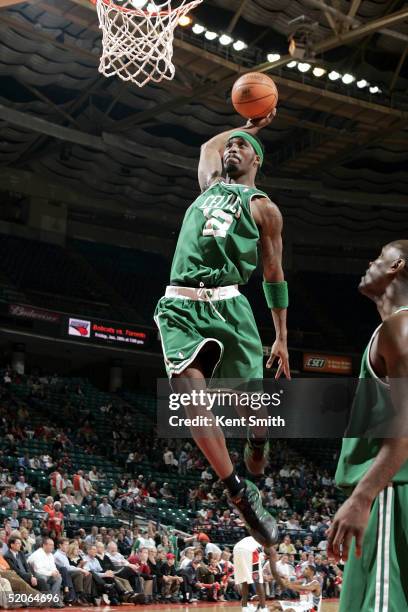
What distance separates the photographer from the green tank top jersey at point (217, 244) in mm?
4434

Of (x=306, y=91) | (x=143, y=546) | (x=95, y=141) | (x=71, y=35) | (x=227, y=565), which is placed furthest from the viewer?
(x=95, y=141)

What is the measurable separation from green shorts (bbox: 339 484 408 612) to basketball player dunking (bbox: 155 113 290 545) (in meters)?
0.92

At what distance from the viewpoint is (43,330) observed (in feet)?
82.4

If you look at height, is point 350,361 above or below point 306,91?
below

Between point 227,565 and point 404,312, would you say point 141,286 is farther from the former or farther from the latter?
point 404,312

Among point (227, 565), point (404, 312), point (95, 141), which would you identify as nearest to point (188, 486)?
point (227, 565)

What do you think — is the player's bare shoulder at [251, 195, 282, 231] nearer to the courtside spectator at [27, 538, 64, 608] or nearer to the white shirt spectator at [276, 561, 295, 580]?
the courtside spectator at [27, 538, 64, 608]

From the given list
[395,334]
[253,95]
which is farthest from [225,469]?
[253,95]

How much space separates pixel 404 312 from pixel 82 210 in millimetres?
26701

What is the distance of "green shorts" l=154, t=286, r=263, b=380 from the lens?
434 cm

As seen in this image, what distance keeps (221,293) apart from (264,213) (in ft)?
1.69

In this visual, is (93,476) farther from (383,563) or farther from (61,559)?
(383,563)

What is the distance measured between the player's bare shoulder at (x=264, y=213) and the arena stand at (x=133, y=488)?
8.63m

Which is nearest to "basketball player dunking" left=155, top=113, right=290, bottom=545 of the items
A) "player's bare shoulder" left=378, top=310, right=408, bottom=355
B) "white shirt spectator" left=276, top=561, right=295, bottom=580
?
"player's bare shoulder" left=378, top=310, right=408, bottom=355
